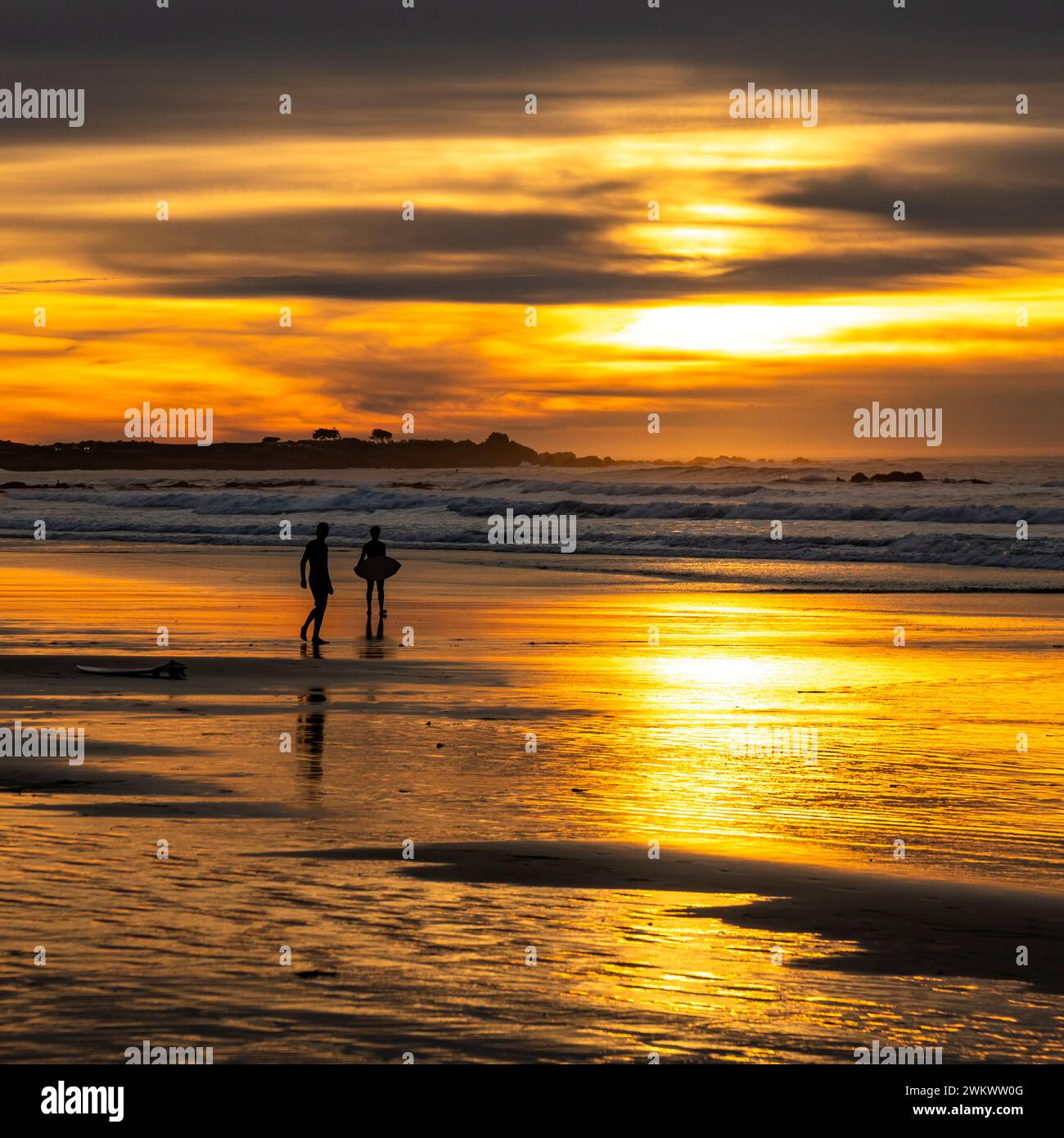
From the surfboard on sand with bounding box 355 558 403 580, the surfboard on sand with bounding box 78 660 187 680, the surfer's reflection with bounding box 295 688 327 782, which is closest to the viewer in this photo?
the surfer's reflection with bounding box 295 688 327 782

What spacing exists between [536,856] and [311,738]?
5207 millimetres

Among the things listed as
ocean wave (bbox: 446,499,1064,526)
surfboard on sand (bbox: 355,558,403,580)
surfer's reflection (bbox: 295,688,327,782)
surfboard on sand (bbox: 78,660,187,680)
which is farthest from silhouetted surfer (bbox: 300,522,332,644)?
ocean wave (bbox: 446,499,1064,526)

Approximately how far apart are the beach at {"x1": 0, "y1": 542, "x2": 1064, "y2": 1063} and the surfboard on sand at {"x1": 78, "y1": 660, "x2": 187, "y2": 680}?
24 centimetres

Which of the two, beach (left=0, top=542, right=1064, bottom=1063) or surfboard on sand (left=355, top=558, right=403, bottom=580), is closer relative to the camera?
beach (left=0, top=542, right=1064, bottom=1063)

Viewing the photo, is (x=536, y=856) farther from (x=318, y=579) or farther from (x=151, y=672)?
(x=318, y=579)

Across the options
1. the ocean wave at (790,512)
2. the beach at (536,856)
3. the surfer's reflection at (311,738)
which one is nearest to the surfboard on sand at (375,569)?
the beach at (536,856)

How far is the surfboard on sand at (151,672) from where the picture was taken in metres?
19.4

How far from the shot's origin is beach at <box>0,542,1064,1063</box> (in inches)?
273

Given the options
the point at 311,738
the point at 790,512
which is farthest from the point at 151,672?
the point at 790,512

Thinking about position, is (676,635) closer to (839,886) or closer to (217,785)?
(217,785)

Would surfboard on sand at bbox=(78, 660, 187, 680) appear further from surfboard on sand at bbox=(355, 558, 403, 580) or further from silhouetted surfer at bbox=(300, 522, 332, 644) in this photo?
surfboard on sand at bbox=(355, 558, 403, 580)

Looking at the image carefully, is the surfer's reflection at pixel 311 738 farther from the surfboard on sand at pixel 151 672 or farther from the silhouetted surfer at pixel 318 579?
the silhouetted surfer at pixel 318 579

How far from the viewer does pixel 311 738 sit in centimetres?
1491
